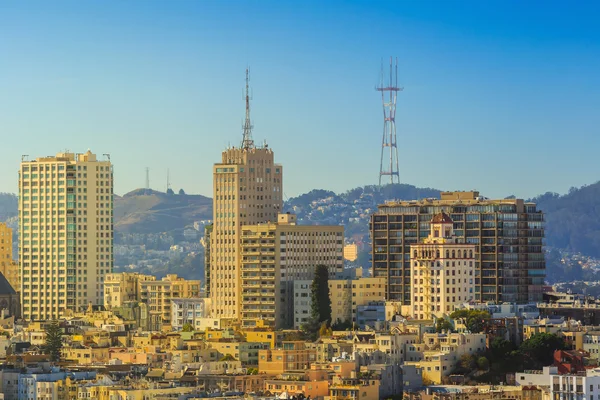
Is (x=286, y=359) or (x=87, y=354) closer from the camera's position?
(x=286, y=359)

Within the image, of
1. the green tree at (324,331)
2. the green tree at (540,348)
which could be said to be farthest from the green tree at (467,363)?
the green tree at (324,331)

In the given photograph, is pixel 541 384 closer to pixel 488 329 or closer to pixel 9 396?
pixel 488 329

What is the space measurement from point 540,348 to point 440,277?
76.9 ft

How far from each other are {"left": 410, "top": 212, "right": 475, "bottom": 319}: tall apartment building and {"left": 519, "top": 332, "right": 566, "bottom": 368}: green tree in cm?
1898

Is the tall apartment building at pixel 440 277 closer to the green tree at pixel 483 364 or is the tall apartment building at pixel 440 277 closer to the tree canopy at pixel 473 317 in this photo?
the tree canopy at pixel 473 317

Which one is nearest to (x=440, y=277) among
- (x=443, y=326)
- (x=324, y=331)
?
(x=324, y=331)

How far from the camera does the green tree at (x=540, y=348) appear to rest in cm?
16750

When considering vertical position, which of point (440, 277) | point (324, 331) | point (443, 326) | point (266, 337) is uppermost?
point (440, 277)

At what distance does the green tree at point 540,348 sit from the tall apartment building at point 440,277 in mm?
18979

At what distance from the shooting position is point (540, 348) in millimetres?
168375

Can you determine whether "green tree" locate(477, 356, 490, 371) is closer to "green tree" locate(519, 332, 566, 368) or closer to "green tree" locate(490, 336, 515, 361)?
"green tree" locate(490, 336, 515, 361)

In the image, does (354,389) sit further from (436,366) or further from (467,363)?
(467,363)

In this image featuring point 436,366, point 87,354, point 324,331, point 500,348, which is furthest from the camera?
point 87,354

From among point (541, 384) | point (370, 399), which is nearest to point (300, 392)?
point (370, 399)
